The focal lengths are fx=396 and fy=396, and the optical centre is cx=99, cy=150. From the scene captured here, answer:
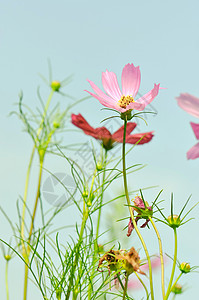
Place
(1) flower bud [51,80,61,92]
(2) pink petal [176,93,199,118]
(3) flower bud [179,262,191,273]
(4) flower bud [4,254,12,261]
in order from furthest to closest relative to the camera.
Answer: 1. (1) flower bud [51,80,61,92]
2. (4) flower bud [4,254,12,261]
3. (3) flower bud [179,262,191,273]
4. (2) pink petal [176,93,199,118]

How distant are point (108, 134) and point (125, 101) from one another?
0.24 meters

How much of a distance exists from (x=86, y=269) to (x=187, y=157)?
400 millimetres

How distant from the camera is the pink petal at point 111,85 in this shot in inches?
22.3

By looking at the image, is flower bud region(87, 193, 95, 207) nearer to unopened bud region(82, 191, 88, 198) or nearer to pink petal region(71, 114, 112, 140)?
unopened bud region(82, 191, 88, 198)

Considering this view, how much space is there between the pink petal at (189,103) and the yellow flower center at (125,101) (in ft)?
0.70

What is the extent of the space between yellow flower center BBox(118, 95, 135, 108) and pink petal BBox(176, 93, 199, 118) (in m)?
0.21

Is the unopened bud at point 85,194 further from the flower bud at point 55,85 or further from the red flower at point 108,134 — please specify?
the flower bud at point 55,85

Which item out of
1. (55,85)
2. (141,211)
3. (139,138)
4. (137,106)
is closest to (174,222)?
(141,211)

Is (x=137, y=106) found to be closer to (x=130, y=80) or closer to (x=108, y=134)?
(x=130, y=80)

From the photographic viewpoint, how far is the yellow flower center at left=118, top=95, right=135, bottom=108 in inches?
21.5

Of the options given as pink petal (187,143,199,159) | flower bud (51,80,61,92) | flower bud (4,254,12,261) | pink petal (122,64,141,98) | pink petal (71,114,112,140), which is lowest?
pink petal (187,143,199,159)

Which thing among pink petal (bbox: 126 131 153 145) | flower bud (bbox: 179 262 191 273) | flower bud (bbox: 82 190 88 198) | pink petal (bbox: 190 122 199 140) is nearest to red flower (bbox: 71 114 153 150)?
pink petal (bbox: 126 131 153 145)

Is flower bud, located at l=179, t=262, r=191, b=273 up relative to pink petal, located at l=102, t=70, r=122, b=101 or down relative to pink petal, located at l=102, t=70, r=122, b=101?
down

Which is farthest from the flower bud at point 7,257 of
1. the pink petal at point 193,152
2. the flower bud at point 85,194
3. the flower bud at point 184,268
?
the pink petal at point 193,152
